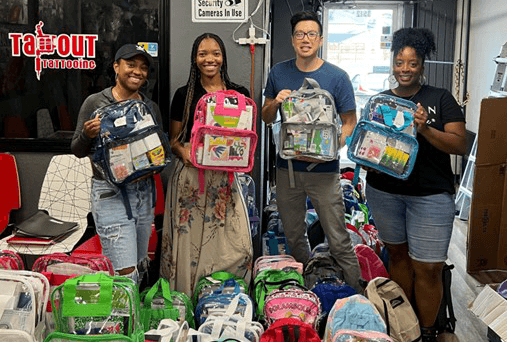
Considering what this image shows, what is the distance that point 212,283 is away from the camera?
11.5 feet

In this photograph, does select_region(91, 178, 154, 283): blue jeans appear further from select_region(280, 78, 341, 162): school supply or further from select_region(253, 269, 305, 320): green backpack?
select_region(280, 78, 341, 162): school supply

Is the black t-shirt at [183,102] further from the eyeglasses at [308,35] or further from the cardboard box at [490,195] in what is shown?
the cardboard box at [490,195]

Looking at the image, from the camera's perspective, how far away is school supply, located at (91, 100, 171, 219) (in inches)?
122

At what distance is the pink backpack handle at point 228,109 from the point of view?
332 cm

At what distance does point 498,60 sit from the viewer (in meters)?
5.78

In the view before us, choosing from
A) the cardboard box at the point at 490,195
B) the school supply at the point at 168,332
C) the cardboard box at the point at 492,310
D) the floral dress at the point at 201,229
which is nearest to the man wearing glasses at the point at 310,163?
the floral dress at the point at 201,229

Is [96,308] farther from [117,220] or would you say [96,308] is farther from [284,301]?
[284,301]

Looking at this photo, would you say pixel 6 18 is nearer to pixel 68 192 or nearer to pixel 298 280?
pixel 68 192

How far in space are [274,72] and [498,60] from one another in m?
2.98

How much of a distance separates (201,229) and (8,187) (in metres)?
1.39

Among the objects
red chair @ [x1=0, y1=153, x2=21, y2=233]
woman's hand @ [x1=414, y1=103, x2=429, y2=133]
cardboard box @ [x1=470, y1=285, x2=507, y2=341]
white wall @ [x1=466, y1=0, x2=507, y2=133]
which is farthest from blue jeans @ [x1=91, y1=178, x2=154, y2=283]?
white wall @ [x1=466, y1=0, x2=507, y2=133]

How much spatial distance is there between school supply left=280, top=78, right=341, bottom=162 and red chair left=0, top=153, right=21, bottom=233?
1765mm

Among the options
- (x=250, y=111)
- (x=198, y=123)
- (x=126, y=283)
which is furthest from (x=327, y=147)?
(x=126, y=283)

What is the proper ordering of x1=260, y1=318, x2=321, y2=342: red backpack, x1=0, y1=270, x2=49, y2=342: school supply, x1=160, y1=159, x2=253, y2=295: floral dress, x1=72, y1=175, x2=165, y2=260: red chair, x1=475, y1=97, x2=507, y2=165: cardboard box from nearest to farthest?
x1=0, y1=270, x2=49, y2=342: school supply → x1=260, y1=318, x2=321, y2=342: red backpack → x1=160, y1=159, x2=253, y2=295: floral dress → x1=72, y1=175, x2=165, y2=260: red chair → x1=475, y1=97, x2=507, y2=165: cardboard box
